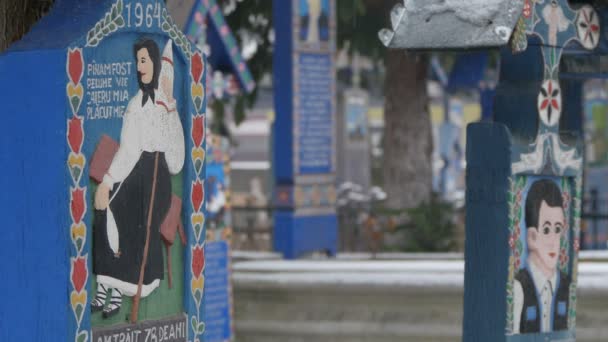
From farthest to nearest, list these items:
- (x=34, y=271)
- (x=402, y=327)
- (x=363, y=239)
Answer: (x=363, y=239), (x=402, y=327), (x=34, y=271)

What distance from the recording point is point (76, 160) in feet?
17.4

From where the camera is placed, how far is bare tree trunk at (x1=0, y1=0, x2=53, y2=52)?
606 centimetres

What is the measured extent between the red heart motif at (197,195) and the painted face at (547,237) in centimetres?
227

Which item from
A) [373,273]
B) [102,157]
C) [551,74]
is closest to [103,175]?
[102,157]

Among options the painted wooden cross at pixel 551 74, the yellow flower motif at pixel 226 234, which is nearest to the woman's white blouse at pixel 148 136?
the painted wooden cross at pixel 551 74

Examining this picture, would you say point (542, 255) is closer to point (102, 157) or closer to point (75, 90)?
point (102, 157)

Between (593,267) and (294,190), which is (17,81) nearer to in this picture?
(593,267)

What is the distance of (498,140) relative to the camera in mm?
7562

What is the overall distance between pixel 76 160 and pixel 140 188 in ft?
1.44

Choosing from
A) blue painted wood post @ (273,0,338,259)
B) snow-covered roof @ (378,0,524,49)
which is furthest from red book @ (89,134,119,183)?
blue painted wood post @ (273,0,338,259)

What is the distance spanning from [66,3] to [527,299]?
10.3ft

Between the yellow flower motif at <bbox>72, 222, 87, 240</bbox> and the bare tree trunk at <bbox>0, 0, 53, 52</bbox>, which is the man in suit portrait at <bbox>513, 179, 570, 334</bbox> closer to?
the bare tree trunk at <bbox>0, 0, 53, 52</bbox>

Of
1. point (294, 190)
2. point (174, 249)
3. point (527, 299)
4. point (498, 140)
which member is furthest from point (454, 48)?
point (294, 190)

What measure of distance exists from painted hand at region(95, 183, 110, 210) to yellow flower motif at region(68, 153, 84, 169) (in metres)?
0.16
